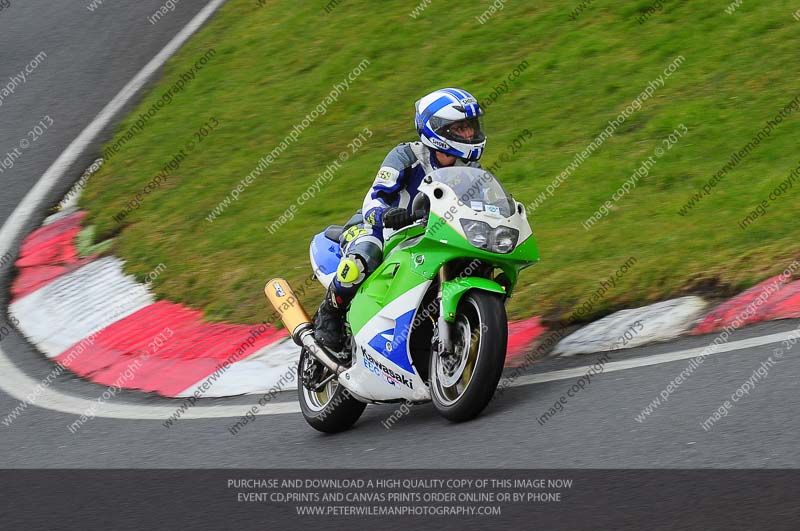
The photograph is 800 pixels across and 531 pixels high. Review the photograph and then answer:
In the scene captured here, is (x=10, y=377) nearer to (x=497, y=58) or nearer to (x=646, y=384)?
(x=646, y=384)

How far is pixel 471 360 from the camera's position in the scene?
6.18 meters

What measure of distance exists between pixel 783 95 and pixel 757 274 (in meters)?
4.75

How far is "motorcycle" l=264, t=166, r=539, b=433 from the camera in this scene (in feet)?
20.2

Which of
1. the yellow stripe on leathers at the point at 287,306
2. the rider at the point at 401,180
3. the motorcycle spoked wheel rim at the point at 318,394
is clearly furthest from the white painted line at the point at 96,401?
the rider at the point at 401,180

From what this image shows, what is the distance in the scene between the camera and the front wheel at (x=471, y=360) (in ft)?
19.6

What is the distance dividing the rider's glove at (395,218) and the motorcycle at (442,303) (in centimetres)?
11

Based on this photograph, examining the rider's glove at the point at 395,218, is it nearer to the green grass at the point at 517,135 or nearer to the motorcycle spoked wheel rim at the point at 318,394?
the motorcycle spoked wheel rim at the point at 318,394

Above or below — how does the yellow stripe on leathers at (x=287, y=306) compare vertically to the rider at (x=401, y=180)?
below

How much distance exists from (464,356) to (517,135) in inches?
285

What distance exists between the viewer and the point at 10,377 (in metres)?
9.96

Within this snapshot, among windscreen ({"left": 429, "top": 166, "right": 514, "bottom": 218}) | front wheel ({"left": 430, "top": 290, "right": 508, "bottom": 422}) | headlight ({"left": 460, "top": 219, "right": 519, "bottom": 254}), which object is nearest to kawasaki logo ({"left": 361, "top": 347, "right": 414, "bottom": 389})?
front wheel ({"left": 430, "top": 290, "right": 508, "bottom": 422})

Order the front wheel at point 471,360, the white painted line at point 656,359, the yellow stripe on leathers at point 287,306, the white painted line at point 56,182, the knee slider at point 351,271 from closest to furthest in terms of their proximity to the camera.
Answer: the front wheel at point 471,360 → the white painted line at point 656,359 → the knee slider at point 351,271 → the yellow stripe on leathers at point 287,306 → the white painted line at point 56,182

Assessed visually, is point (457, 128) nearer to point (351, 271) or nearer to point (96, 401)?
point (351, 271)
